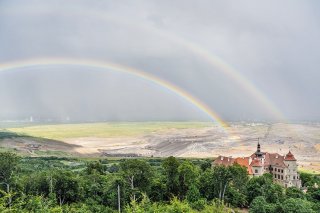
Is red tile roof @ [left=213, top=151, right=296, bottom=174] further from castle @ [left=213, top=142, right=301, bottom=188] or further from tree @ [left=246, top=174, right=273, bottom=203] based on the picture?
tree @ [left=246, top=174, right=273, bottom=203]

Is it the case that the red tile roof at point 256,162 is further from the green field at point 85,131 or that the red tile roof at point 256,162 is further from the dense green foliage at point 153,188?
the green field at point 85,131

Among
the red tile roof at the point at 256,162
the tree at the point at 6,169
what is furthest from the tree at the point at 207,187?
the tree at the point at 6,169

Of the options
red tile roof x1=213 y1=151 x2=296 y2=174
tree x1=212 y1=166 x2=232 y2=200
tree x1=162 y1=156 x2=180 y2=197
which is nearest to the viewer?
tree x1=212 y1=166 x2=232 y2=200

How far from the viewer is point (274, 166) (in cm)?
3181

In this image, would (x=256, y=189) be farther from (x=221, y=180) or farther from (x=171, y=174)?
(x=171, y=174)

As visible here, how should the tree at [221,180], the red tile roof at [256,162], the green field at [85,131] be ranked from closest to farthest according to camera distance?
the tree at [221,180], the red tile roof at [256,162], the green field at [85,131]

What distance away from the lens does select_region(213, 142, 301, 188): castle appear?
2933 cm

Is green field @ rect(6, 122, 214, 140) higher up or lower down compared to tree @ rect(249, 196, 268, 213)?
higher up

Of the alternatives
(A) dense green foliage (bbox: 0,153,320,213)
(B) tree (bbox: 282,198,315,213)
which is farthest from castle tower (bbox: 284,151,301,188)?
(B) tree (bbox: 282,198,315,213)

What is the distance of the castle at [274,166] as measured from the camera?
2933 cm

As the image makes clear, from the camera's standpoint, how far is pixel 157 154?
55.0m

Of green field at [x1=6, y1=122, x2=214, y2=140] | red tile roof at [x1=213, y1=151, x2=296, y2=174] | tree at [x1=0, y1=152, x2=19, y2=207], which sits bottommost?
red tile roof at [x1=213, y1=151, x2=296, y2=174]

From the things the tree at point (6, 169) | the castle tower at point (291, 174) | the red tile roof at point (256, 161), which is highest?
the tree at point (6, 169)

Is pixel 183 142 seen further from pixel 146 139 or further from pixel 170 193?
pixel 170 193
